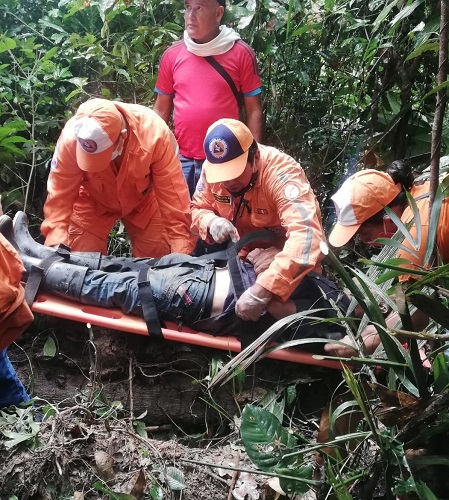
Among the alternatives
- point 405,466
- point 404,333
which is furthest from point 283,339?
point 404,333

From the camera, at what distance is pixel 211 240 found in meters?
3.28

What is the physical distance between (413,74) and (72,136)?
2.42 m

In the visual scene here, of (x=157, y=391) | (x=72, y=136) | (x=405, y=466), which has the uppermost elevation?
(x=405, y=466)

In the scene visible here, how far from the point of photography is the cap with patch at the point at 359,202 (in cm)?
258

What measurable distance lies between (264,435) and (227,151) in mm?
1648

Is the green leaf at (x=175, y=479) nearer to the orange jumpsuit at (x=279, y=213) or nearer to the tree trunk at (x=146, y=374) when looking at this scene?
the tree trunk at (x=146, y=374)

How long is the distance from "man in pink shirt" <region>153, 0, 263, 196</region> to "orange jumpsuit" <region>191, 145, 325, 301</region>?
26.5 inches

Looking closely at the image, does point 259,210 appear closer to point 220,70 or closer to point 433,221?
point 220,70

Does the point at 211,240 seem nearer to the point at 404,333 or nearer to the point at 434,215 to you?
the point at 434,215

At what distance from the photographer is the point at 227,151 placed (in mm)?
2893

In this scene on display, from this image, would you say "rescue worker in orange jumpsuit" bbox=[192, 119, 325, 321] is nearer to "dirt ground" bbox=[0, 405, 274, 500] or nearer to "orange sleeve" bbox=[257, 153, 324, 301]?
"orange sleeve" bbox=[257, 153, 324, 301]

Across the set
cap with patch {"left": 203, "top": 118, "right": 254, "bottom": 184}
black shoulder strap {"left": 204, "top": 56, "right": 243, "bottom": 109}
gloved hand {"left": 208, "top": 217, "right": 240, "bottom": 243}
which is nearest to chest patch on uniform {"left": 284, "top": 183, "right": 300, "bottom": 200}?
cap with patch {"left": 203, "top": 118, "right": 254, "bottom": 184}

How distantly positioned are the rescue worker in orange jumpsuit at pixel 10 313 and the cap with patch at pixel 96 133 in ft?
2.69

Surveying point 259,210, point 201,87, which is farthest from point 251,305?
point 201,87
